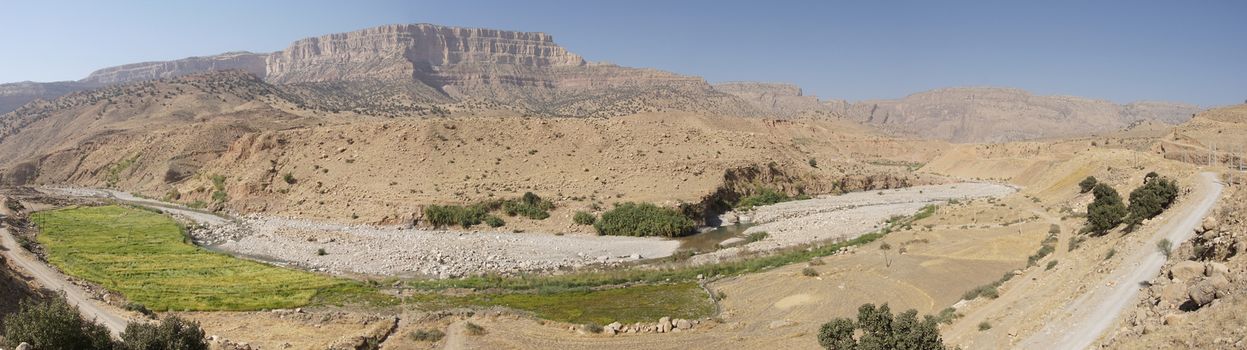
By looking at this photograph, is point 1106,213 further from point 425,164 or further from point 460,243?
point 425,164

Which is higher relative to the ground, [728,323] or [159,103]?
[159,103]

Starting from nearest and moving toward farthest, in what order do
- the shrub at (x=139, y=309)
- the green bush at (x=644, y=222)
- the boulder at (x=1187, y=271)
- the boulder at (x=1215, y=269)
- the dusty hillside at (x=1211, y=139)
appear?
the boulder at (x=1215, y=269), the boulder at (x=1187, y=271), the shrub at (x=139, y=309), the green bush at (x=644, y=222), the dusty hillside at (x=1211, y=139)

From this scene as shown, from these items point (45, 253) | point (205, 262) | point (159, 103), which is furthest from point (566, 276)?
point (159, 103)

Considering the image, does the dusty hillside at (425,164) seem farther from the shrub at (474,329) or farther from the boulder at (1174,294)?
the boulder at (1174,294)

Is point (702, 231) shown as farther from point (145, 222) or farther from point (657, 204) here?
point (145, 222)

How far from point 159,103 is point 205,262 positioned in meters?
104

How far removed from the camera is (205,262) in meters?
34.6

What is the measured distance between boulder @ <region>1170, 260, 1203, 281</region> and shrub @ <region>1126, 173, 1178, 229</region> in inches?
492

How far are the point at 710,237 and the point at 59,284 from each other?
3427 cm

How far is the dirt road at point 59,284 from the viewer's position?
Result: 21156mm

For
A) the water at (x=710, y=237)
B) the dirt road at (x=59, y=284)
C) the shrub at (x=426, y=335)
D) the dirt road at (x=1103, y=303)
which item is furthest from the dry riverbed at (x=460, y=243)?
the dirt road at (x=1103, y=303)

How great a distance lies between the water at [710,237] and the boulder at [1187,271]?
24.4m

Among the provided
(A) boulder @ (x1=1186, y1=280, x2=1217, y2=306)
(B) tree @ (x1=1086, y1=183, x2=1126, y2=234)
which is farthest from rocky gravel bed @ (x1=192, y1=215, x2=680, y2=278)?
(A) boulder @ (x1=1186, y1=280, x2=1217, y2=306)

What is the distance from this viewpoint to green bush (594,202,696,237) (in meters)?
44.3
